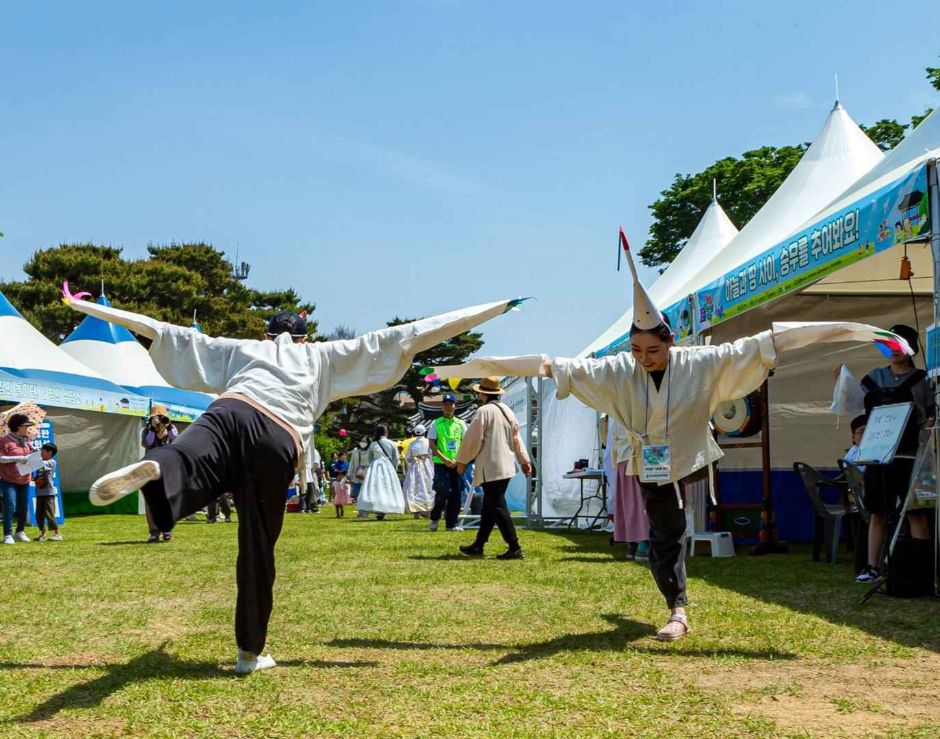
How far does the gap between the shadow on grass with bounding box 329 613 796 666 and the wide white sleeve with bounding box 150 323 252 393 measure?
1523mm

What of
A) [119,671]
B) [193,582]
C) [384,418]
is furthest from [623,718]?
[384,418]

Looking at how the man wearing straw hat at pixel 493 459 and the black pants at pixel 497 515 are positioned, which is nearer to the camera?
the black pants at pixel 497 515

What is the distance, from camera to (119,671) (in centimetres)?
470

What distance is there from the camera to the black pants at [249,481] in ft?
15.1

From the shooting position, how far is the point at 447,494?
1554 centimetres

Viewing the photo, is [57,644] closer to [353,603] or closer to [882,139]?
[353,603]

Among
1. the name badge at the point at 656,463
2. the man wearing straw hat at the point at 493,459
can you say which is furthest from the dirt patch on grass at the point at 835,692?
the man wearing straw hat at the point at 493,459

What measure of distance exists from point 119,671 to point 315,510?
834 inches

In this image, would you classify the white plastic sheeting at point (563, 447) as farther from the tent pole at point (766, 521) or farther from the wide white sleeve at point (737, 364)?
the wide white sleeve at point (737, 364)

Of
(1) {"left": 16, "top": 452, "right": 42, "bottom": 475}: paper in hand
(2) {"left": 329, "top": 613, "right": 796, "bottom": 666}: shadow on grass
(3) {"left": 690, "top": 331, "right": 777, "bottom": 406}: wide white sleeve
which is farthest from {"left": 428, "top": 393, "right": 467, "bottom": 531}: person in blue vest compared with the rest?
(3) {"left": 690, "top": 331, "right": 777, "bottom": 406}: wide white sleeve

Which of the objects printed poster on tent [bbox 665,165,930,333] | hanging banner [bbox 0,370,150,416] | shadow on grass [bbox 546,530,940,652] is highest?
printed poster on tent [bbox 665,165,930,333]

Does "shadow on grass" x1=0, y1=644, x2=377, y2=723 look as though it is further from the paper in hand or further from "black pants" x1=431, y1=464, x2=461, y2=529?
"black pants" x1=431, y1=464, x2=461, y2=529

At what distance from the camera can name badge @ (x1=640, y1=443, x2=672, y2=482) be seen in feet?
17.7

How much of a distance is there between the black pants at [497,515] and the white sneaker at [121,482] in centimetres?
595
